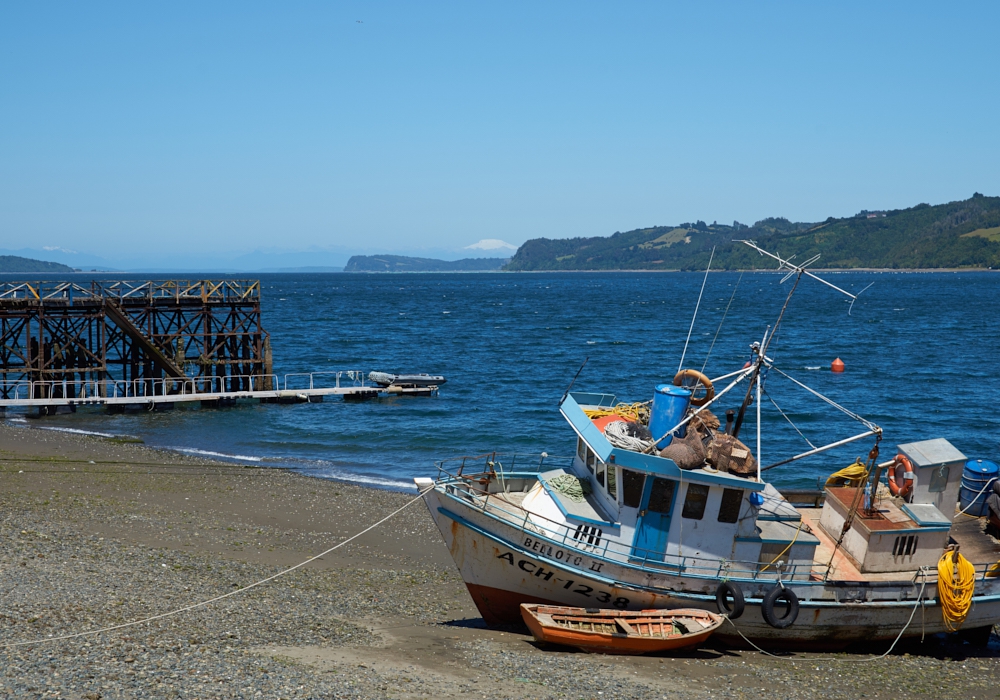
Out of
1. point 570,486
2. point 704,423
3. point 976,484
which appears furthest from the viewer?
point 976,484

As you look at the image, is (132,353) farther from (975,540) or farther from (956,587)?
(956,587)

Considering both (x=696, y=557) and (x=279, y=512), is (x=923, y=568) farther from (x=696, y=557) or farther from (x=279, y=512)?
(x=279, y=512)

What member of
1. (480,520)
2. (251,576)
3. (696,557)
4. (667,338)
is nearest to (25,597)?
(251,576)

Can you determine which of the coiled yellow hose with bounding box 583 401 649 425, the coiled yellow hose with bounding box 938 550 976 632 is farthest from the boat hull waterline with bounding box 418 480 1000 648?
the coiled yellow hose with bounding box 583 401 649 425

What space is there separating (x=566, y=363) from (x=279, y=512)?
4405cm

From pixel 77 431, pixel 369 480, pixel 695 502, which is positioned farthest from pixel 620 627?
pixel 77 431

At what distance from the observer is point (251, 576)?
1898 cm

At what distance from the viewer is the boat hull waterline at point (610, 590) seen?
1642 cm

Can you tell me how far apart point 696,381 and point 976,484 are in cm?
756

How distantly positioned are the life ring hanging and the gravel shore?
16.0ft

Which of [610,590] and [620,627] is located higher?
[610,590]

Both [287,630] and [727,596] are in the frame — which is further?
[727,596]

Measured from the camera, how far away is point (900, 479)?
1870 centimetres

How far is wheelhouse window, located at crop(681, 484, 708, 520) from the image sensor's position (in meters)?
16.4
